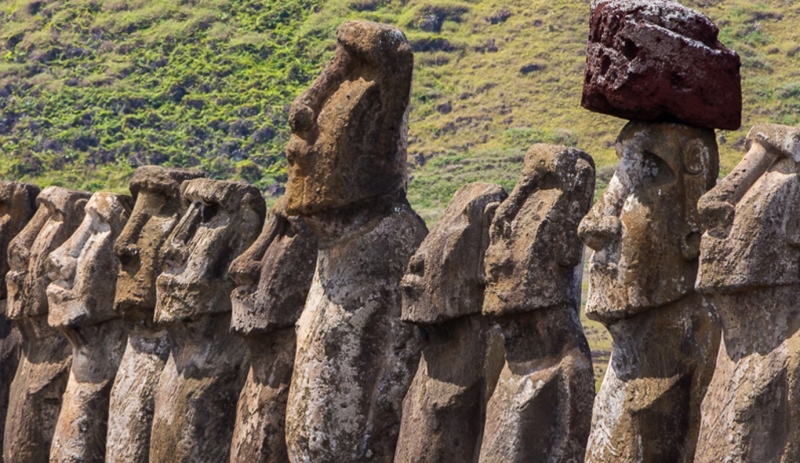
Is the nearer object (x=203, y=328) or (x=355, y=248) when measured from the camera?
(x=355, y=248)

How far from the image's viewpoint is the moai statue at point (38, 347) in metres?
12.7

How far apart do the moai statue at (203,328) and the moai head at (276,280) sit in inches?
23.5

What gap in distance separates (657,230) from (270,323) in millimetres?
3138

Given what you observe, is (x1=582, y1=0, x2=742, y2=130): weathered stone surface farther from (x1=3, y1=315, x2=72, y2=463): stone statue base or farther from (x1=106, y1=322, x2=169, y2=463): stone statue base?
(x1=3, y1=315, x2=72, y2=463): stone statue base

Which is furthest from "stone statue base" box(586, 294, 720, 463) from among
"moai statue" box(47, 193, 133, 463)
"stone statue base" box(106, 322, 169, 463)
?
"moai statue" box(47, 193, 133, 463)

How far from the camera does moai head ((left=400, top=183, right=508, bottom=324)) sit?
914 cm

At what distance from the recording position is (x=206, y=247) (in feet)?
36.6

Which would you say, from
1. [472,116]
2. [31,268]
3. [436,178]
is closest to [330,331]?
[31,268]

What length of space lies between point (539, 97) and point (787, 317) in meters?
36.5

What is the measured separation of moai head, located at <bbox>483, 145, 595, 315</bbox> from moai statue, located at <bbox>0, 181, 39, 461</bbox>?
601 centimetres

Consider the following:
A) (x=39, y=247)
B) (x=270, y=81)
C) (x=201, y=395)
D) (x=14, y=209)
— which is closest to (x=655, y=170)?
(x=201, y=395)

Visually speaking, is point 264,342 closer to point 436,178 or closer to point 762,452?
point 762,452

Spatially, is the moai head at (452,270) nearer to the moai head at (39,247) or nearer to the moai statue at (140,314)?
the moai statue at (140,314)

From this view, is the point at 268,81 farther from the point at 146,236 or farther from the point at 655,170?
the point at 655,170
